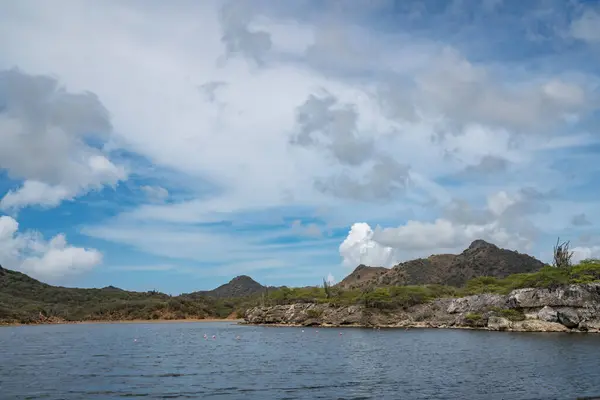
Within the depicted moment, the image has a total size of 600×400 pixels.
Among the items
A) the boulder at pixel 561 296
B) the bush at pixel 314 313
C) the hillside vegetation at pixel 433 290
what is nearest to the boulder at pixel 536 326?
the boulder at pixel 561 296

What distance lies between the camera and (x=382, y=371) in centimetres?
5072

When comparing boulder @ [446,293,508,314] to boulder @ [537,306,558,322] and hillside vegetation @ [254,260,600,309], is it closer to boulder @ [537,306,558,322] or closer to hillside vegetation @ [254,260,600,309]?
hillside vegetation @ [254,260,600,309]

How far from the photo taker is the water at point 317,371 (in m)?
39.8

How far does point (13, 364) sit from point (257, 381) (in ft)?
108

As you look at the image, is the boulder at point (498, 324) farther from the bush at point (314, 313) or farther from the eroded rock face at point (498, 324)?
the bush at point (314, 313)

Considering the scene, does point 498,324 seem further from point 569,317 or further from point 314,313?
point 314,313

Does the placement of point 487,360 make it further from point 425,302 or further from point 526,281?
point 425,302

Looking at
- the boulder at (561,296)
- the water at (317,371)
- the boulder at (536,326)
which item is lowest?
the water at (317,371)

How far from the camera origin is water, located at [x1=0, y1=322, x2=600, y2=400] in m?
39.8

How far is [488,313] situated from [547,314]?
13.2m

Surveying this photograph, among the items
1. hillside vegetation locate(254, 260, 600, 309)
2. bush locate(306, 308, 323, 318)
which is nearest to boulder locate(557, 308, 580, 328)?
hillside vegetation locate(254, 260, 600, 309)

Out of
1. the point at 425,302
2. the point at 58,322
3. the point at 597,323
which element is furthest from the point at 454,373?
the point at 58,322

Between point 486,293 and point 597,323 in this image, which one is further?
point 486,293

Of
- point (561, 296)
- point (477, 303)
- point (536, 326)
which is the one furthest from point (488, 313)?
point (561, 296)
